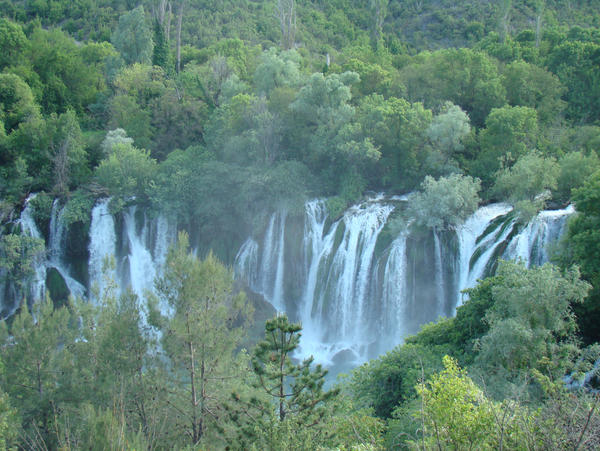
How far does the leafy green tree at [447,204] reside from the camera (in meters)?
21.5

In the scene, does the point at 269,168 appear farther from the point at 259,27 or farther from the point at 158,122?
the point at 259,27

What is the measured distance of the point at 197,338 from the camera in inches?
431

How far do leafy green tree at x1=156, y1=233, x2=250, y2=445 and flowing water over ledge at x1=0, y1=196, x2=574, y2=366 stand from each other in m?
9.57

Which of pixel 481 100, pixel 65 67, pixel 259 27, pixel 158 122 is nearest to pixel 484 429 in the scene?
pixel 481 100

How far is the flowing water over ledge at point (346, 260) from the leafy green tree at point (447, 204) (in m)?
0.45

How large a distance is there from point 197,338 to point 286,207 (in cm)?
1467

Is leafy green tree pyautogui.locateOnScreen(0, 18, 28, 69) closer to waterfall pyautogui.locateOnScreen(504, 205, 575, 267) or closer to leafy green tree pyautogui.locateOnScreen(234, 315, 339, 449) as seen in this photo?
waterfall pyautogui.locateOnScreen(504, 205, 575, 267)

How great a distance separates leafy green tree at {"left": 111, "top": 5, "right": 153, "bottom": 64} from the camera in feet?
127

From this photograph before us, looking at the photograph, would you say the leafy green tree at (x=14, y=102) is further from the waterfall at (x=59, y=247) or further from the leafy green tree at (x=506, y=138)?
the leafy green tree at (x=506, y=138)

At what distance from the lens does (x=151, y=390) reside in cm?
1128

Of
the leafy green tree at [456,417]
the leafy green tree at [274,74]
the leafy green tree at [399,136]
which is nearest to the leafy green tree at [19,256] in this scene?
the leafy green tree at [274,74]

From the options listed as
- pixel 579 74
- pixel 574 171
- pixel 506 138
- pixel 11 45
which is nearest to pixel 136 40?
pixel 11 45

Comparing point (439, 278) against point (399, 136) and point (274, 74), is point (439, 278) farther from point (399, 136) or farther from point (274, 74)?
point (274, 74)

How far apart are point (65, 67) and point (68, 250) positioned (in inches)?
663
